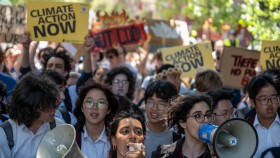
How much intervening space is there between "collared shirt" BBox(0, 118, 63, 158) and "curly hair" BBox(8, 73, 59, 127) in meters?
0.06

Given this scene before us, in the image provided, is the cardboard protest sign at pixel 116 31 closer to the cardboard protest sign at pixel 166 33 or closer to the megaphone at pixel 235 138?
the cardboard protest sign at pixel 166 33

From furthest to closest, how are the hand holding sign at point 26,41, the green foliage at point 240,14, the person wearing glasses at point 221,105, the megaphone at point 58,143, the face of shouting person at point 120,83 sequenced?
the green foliage at point 240,14
the face of shouting person at point 120,83
the hand holding sign at point 26,41
the person wearing glasses at point 221,105
the megaphone at point 58,143

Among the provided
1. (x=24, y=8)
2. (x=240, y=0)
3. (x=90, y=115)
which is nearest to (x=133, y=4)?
(x=240, y=0)

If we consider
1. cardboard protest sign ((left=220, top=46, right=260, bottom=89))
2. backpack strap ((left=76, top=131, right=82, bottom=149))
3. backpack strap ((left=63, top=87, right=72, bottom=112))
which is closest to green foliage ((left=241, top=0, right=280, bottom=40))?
cardboard protest sign ((left=220, top=46, right=260, bottom=89))

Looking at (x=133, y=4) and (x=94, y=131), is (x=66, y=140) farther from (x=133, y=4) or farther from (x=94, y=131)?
(x=133, y=4)

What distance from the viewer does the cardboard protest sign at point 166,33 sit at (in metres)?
12.5

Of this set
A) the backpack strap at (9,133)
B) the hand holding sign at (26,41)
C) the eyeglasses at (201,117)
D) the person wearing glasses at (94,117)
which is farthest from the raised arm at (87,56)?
the eyeglasses at (201,117)

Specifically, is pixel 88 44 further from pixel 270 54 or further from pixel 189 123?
pixel 189 123

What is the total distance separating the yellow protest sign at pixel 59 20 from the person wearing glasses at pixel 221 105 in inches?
108

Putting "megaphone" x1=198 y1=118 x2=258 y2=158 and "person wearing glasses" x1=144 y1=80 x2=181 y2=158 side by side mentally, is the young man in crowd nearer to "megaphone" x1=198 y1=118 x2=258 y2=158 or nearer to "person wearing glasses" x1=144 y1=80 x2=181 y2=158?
"person wearing glasses" x1=144 y1=80 x2=181 y2=158

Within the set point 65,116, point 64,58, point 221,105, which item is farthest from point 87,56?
point 221,105

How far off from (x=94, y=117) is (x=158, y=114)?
73cm

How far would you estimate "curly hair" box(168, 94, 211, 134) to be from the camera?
5.63m

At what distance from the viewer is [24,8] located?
10.9 metres
